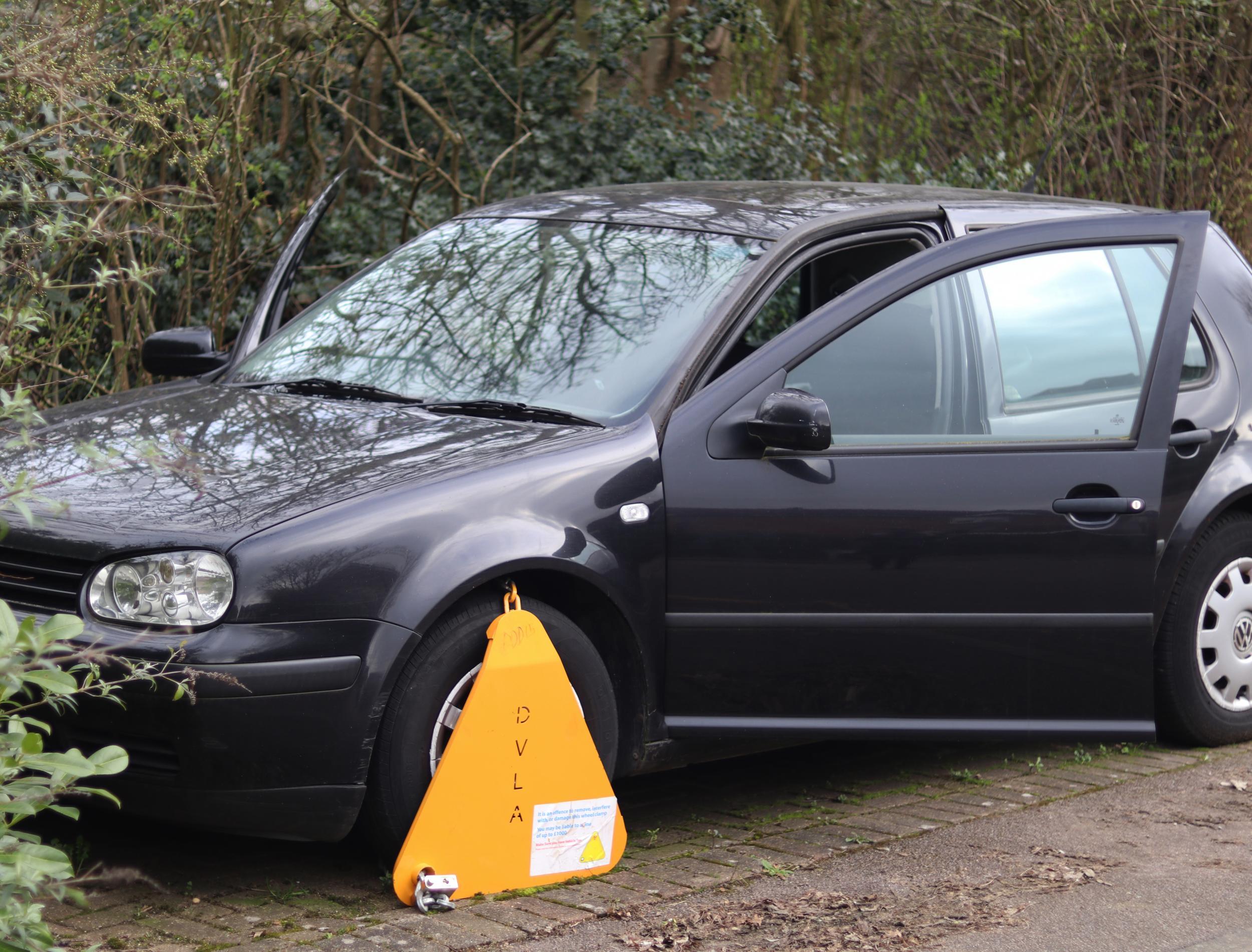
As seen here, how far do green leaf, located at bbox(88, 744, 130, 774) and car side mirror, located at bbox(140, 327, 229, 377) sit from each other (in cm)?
287

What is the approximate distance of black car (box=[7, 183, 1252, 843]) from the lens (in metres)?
3.60

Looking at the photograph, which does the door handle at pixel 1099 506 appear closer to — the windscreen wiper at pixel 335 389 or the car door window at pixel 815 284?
the car door window at pixel 815 284

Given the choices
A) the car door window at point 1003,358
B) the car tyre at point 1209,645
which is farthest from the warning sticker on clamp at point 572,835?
the car tyre at point 1209,645

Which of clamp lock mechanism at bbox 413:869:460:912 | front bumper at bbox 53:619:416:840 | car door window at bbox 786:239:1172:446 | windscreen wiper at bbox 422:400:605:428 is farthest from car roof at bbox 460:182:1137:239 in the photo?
clamp lock mechanism at bbox 413:869:460:912

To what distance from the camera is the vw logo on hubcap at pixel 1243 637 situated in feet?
17.4

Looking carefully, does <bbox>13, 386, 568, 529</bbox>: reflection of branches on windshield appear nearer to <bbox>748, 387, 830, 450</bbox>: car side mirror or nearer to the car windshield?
the car windshield

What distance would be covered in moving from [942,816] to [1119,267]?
6.18 feet

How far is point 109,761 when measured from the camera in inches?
107

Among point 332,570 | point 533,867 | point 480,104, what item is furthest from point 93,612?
point 480,104

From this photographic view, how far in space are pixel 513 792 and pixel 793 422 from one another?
47.8 inches

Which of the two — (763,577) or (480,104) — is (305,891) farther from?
(480,104)

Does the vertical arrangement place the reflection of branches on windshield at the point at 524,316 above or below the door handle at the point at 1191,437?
above

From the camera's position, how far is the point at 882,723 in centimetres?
446

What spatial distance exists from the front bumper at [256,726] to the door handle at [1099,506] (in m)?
2.03
